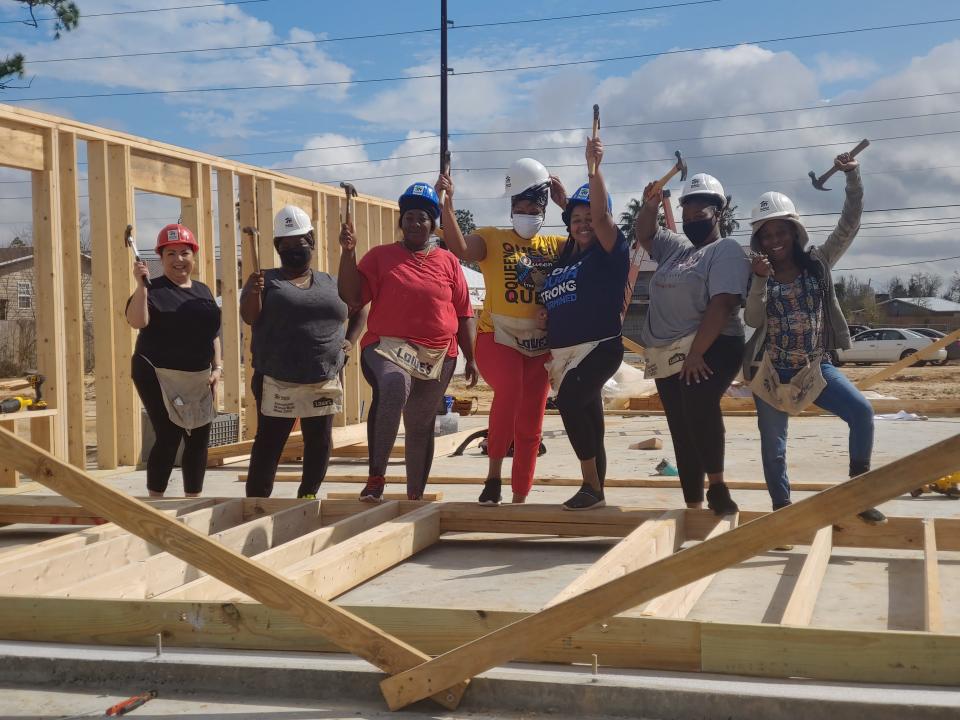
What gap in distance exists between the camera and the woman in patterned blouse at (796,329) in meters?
4.76

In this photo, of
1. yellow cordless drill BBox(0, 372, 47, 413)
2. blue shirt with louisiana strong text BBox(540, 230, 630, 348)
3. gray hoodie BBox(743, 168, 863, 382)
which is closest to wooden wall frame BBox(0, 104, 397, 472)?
yellow cordless drill BBox(0, 372, 47, 413)

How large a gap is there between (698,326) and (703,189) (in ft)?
2.14

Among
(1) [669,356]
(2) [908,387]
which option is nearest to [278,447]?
(1) [669,356]

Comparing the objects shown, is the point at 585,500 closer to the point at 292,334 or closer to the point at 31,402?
the point at 292,334

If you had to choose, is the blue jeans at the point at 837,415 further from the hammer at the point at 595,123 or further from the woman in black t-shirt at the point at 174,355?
the woman in black t-shirt at the point at 174,355

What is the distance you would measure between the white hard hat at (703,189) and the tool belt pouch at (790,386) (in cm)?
79

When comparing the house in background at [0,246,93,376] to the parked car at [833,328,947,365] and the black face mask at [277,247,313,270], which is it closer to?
the black face mask at [277,247,313,270]

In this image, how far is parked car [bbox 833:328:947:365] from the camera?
32.8 metres

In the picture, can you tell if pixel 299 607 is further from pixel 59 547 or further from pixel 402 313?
pixel 402 313

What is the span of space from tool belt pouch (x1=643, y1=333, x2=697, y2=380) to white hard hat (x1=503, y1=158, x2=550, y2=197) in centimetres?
100

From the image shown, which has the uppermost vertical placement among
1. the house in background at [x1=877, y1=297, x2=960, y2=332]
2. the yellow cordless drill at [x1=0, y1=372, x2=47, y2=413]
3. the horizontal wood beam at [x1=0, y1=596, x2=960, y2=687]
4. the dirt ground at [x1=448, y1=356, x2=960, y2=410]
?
the yellow cordless drill at [x1=0, y1=372, x2=47, y2=413]

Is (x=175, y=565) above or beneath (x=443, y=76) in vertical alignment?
beneath

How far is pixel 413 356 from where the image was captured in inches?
203

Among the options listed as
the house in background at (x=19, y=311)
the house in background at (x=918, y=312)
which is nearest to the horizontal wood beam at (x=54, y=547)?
the house in background at (x=19, y=311)
